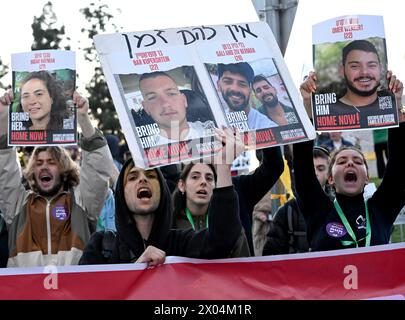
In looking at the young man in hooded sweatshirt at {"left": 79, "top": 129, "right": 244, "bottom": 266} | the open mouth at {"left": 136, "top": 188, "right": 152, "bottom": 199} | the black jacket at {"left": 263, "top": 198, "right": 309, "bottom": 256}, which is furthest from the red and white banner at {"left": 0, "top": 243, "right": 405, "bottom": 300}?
the black jacket at {"left": 263, "top": 198, "right": 309, "bottom": 256}

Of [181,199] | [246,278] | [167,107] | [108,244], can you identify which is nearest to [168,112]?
[167,107]

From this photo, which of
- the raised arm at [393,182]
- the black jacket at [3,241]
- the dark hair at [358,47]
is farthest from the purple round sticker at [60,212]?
the dark hair at [358,47]

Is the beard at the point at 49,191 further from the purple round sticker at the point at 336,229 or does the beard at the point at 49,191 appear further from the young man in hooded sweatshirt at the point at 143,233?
the purple round sticker at the point at 336,229

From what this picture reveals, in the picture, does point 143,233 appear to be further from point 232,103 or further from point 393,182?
point 393,182

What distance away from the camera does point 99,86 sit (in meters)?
35.7

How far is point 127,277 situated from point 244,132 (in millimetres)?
987

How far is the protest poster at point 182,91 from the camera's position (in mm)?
4574

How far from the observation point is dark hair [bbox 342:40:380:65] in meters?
5.03

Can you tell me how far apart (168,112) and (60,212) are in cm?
160

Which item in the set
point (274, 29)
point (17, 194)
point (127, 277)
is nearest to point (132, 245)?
point (127, 277)

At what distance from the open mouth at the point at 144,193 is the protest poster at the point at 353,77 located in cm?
97

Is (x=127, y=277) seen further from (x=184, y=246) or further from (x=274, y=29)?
(x=274, y=29)
